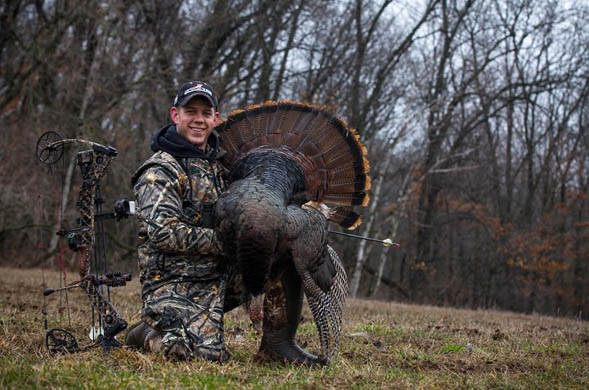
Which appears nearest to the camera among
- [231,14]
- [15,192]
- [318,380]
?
[318,380]

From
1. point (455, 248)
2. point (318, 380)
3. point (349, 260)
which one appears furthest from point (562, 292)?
point (318, 380)

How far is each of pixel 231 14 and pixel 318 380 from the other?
42.9 feet

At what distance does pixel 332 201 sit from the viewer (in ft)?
14.5

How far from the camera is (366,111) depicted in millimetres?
15969

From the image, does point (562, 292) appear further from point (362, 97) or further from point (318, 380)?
point (318, 380)

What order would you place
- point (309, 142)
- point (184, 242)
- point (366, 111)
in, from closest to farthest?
Result: 1. point (184, 242)
2. point (309, 142)
3. point (366, 111)

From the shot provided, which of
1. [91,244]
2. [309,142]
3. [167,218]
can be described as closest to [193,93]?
[167,218]

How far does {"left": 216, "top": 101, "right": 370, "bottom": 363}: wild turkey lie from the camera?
2949mm

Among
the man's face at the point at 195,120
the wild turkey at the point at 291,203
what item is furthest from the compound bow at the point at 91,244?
the wild turkey at the point at 291,203

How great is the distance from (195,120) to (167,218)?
75 cm

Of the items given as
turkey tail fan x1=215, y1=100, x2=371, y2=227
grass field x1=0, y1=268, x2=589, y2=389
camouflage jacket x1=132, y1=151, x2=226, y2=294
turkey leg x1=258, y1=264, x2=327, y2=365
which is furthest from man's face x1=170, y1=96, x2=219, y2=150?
grass field x1=0, y1=268, x2=589, y2=389

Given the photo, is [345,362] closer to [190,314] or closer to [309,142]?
[190,314]

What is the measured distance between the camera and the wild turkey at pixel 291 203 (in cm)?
295

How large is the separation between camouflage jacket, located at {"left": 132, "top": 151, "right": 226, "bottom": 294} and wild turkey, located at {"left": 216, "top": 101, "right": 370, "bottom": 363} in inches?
10.4
